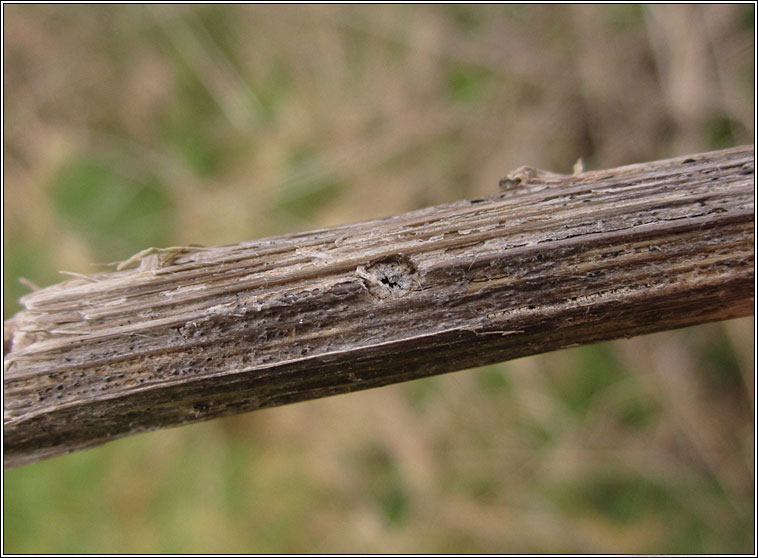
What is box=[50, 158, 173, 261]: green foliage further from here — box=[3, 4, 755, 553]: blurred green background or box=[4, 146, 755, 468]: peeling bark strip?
box=[4, 146, 755, 468]: peeling bark strip

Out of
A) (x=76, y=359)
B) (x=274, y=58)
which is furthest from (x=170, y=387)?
(x=274, y=58)

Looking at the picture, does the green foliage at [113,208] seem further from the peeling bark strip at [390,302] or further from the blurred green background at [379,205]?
the peeling bark strip at [390,302]

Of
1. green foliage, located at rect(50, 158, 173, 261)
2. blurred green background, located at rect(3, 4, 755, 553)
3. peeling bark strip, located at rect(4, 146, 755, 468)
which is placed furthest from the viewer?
green foliage, located at rect(50, 158, 173, 261)

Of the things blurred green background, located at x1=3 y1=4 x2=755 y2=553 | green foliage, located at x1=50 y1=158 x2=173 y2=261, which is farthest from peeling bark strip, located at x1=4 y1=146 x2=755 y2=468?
green foliage, located at x1=50 y1=158 x2=173 y2=261

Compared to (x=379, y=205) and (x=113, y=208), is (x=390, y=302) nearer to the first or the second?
(x=379, y=205)

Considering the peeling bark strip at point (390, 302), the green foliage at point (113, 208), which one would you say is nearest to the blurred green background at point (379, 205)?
the green foliage at point (113, 208)

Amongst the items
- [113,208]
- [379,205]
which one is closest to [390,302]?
[379,205]
